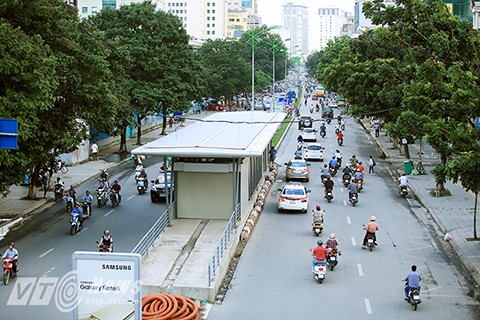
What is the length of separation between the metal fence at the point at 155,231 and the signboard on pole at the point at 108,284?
6681 millimetres

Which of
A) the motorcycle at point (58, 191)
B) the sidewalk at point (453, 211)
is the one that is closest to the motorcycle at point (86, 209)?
the motorcycle at point (58, 191)

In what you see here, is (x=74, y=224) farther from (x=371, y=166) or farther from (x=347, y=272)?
(x=371, y=166)

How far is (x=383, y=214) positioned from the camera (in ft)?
105

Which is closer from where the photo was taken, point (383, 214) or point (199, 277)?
point (199, 277)

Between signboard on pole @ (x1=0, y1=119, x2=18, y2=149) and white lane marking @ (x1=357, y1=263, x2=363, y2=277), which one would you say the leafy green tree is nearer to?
white lane marking @ (x1=357, y1=263, x2=363, y2=277)

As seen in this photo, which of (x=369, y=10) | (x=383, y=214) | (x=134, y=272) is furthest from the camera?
(x=383, y=214)

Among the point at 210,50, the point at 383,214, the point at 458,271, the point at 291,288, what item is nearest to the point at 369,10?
the point at 383,214

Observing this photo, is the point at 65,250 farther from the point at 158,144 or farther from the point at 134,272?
the point at 134,272

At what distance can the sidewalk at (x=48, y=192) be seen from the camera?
1207 inches

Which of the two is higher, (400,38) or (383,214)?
(400,38)

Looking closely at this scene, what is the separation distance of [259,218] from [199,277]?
10.6 meters

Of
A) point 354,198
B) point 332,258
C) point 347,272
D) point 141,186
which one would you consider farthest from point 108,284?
point 141,186

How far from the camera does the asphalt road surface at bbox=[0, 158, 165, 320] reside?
19.2 metres

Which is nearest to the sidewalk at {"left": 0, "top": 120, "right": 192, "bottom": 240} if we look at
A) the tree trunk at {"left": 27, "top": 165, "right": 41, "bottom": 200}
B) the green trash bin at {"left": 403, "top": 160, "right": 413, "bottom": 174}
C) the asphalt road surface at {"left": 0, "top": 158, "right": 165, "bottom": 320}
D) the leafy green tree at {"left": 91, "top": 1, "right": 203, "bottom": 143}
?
the tree trunk at {"left": 27, "top": 165, "right": 41, "bottom": 200}
